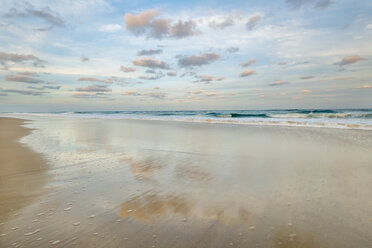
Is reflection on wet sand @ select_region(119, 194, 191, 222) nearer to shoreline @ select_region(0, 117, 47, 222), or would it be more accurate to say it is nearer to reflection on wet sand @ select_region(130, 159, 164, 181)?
reflection on wet sand @ select_region(130, 159, 164, 181)

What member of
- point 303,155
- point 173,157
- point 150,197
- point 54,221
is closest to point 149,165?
point 173,157

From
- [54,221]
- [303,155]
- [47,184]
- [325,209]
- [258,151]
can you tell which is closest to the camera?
[54,221]

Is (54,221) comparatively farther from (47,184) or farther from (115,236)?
(47,184)

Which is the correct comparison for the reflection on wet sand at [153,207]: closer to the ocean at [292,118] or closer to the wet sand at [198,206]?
the wet sand at [198,206]

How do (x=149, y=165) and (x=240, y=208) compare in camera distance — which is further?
(x=149, y=165)

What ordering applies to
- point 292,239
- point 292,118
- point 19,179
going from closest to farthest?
point 292,239 < point 19,179 < point 292,118

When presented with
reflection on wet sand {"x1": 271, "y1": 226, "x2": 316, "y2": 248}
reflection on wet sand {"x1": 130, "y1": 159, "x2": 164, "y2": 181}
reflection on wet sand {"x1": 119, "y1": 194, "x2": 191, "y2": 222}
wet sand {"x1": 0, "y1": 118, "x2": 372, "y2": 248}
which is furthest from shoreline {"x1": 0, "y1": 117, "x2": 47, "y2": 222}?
reflection on wet sand {"x1": 271, "y1": 226, "x2": 316, "y2": 248}

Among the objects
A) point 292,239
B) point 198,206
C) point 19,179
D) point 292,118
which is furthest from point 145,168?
point 292,118

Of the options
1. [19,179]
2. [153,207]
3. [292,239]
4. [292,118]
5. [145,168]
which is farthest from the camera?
[292,118]

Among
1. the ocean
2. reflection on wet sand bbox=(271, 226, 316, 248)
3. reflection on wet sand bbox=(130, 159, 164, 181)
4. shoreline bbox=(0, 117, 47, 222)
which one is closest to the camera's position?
reflection on wet sand bbox=(271, 226, 316, 248)

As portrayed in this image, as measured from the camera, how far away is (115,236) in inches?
76.7

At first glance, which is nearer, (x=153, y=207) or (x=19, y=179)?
(x=153, y=207)

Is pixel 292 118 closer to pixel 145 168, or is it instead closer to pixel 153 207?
pixel 145 168

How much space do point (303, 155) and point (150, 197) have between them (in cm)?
453
